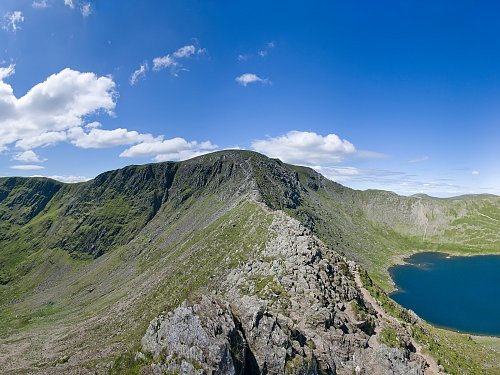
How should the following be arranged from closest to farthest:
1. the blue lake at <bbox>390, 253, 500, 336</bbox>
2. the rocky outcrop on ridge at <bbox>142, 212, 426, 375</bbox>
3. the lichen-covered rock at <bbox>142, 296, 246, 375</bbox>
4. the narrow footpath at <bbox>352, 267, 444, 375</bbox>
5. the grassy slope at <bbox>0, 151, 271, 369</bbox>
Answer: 1. the lichen-covered rock at <bbox>142, 296, 246, 375</bbox>
2. the rocky outcrop on ridge at <bbox>142, 212, 426, 375</bbox>
3. the narrow footpath at <bbox>352, 267, 444, 375</bbox>
4. the grassy slope at <bbox>0, 151, 271, 369</bbox>
5. the blue lake at <bbox>390, 253, 500, 336</bbox>

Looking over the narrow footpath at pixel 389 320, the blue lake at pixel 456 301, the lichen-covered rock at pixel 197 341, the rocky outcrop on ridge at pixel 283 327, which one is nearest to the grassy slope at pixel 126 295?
the lichen-covered rock at pixel 197 341

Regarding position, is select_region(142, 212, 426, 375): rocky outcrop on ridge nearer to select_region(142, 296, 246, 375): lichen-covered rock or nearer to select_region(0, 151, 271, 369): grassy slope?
select_region(142, 296, 246, 375): lichen-covered rock

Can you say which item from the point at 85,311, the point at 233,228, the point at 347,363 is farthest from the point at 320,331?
the point at 85,311

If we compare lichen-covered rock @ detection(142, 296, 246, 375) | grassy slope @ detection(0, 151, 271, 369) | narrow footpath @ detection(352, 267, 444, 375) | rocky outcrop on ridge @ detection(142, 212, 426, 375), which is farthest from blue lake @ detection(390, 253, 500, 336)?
lichen-covered rock @ detection(142, 296, 246, 375)

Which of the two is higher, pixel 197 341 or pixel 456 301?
pixel 197 341

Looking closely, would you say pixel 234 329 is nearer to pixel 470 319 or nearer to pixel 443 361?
pixel 443 361

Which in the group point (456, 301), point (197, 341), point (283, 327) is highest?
point (197, 341)

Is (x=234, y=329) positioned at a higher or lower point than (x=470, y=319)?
higher

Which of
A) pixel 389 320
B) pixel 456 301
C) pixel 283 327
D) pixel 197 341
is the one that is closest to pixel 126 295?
pixel 283 327

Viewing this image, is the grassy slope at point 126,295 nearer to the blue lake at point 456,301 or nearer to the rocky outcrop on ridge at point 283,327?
the rocky outcrop on ridge at point 283,327

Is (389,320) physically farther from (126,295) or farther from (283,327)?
(126,295)

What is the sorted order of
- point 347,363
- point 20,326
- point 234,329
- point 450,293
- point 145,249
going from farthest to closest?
1. point 145,249
2. point 450,293
3. point 20,326
4. point 347,363
5. point 234,329
